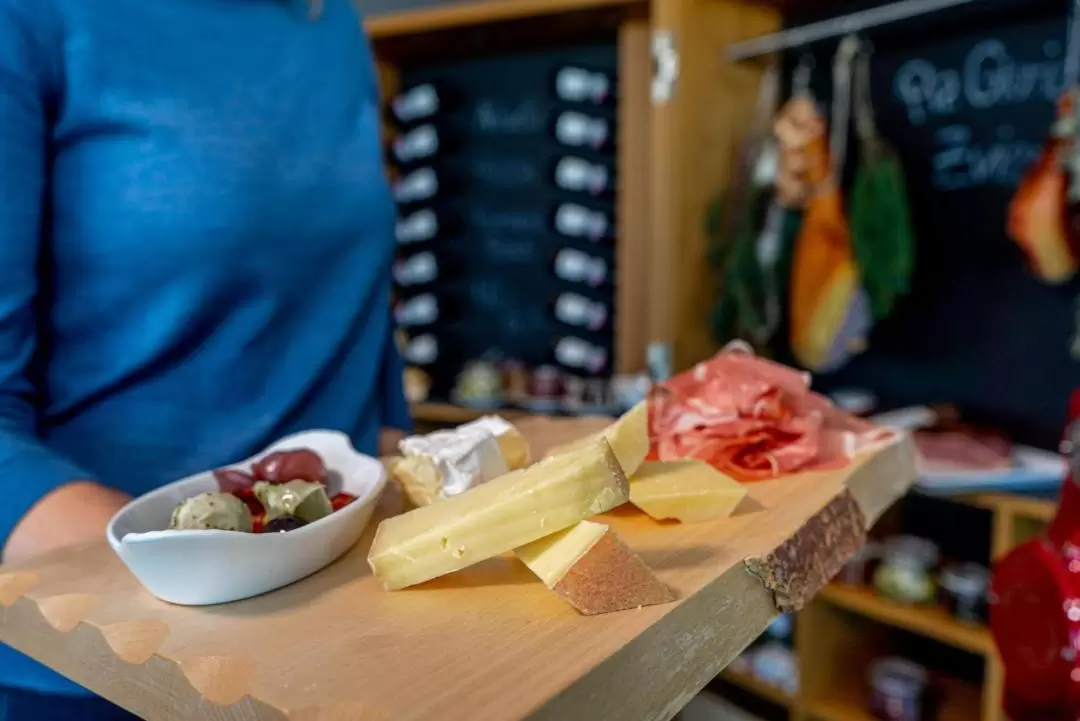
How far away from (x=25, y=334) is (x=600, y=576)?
37cm

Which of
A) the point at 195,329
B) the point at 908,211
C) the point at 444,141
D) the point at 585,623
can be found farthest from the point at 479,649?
the point at 444,141

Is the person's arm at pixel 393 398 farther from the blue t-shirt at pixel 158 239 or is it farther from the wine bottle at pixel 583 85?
the wine bottle at pixel 583 85

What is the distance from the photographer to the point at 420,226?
166cm

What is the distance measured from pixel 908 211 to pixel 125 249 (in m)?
1.07

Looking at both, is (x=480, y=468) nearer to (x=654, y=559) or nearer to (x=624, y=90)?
(x=654, y=559)

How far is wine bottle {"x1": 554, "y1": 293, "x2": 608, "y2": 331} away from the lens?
1533 mm

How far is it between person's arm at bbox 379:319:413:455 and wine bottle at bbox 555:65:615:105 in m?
0.85

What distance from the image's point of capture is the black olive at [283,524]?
39 cm

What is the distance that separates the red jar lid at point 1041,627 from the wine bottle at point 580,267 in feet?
3.30

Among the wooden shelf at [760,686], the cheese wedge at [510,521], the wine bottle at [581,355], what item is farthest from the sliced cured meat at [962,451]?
the cheese wedge at [510,521]

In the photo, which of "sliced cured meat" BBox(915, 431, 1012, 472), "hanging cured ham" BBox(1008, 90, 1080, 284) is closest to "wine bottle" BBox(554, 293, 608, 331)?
"sliced cured meat" BBox(915, 431, 1012, 472)

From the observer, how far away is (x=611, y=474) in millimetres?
377

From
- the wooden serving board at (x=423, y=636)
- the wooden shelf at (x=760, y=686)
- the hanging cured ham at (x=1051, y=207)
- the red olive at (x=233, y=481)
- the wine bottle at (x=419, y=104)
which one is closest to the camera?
the wooden serving board at (x=423, y=636)

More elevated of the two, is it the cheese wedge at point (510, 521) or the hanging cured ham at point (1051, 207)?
the hanging cured ham at point (1051, 207)
